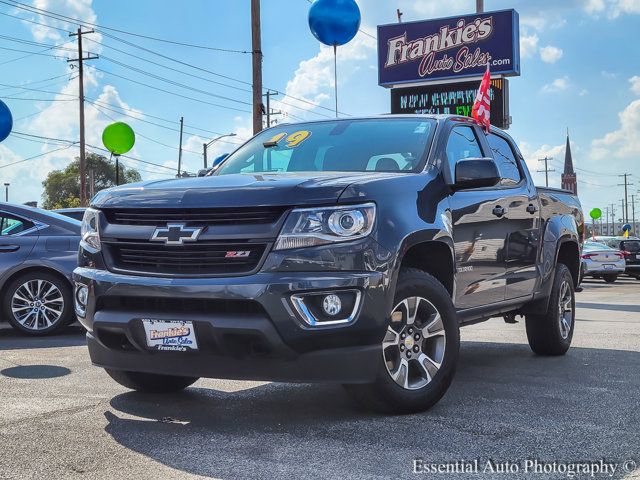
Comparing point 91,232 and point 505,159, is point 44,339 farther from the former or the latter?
point 505,159

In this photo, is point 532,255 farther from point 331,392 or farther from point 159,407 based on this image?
point 159,407

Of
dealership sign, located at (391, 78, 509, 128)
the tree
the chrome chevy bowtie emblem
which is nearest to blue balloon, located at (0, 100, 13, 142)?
the chrome chevy bowtie emblem

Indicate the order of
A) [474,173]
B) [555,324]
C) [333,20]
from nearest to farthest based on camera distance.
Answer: [474,173] → [555,324] → [333,20]

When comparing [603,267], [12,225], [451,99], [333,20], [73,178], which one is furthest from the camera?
[73,178]

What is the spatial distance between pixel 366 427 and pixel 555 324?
322cm

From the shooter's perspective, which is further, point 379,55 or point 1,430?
point 379,55

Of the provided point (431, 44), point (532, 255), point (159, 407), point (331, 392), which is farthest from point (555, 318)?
point (431, 44)

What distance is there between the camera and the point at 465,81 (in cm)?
2230

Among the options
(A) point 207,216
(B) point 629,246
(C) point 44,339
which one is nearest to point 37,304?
(C) point 44,339

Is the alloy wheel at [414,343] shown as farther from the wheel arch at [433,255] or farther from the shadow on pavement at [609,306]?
the shadow on pavement at [609,306]

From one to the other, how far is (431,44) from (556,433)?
68.3 feet

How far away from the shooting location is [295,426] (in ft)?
14.2

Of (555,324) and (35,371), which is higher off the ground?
(555,324)

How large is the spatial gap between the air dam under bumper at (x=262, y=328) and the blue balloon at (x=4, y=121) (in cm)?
978
